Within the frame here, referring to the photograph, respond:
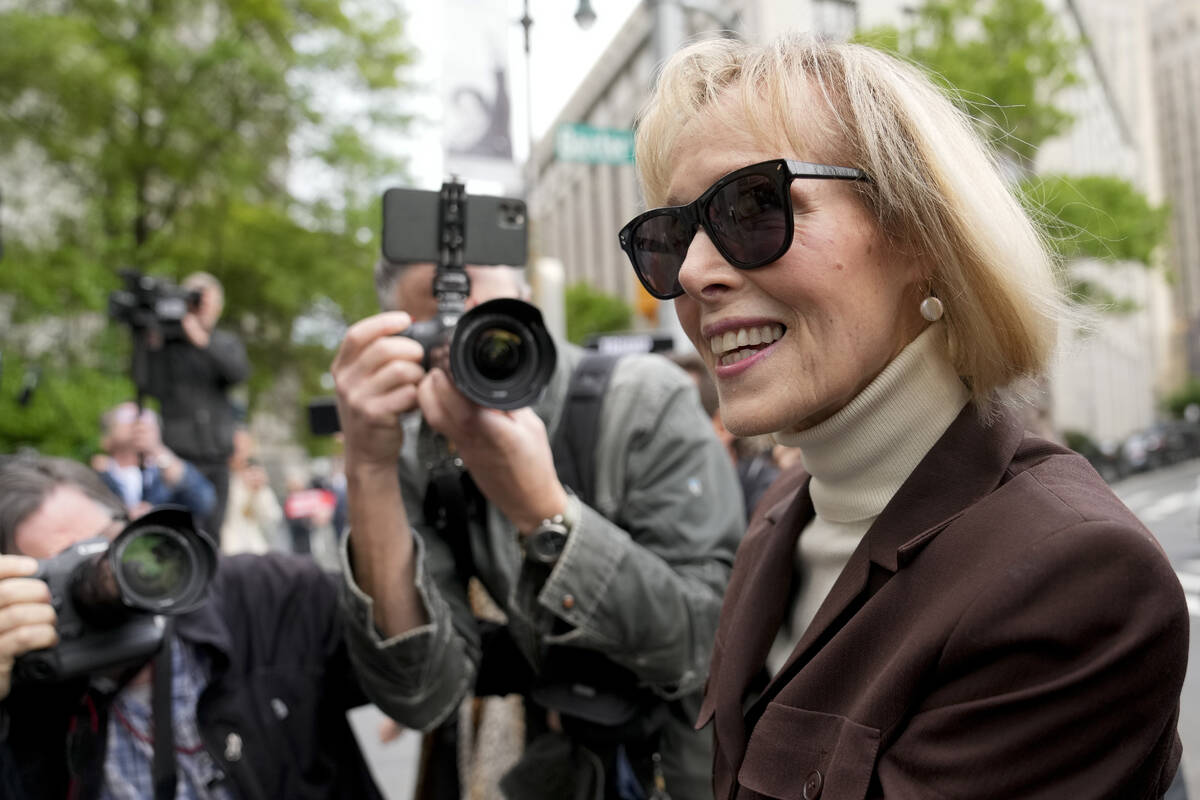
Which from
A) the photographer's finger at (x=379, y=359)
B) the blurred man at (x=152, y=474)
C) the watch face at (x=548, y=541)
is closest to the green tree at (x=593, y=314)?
the blurred man at (x=152, y=474)

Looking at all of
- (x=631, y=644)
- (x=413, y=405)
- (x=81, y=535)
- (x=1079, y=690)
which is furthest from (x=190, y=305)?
(x=1079, y=690)

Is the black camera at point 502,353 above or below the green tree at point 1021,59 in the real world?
below

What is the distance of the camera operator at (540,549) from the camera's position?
2.02m

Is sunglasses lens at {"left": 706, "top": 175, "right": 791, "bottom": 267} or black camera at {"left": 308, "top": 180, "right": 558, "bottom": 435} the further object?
black camera at {"left": 308, "top": 180, "right": 558, "bottom": 435}

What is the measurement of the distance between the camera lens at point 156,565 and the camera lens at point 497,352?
0.79m

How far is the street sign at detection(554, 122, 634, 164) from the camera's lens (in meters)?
8.02

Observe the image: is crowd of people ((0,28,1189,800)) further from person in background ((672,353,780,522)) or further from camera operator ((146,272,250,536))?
camera operator ((146,272,250,536))

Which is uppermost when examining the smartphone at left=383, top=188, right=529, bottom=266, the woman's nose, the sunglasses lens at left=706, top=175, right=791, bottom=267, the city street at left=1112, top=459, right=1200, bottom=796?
the smartphone at left=383, top=188, right=529, bottom=266

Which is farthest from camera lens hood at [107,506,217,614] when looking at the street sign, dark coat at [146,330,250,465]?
the street sign

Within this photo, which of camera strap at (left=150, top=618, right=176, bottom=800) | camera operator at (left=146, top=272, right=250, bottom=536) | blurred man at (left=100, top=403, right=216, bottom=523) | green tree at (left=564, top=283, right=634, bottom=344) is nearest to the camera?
camera strap at (left=150, top=618, right=176, bottom=800)

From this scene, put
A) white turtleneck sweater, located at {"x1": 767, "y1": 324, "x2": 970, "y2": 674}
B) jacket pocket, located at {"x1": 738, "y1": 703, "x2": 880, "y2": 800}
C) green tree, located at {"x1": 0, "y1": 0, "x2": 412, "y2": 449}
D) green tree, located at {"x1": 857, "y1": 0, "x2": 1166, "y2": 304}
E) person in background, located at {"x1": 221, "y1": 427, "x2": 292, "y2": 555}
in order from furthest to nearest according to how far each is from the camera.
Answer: green tree, located at {"x1": 857, "y1": 0, "x2": 1166, "y2": 304} → green tree, located at {"x1": 0, "y1": 0, "x2": 412, "y2": 449} → person in background, located at {"x1": 221, "y1": 427, "x2": 292, "y2": 555} → white turtleneck sweater, located at {"x1": 767, "y1": 324, "x2": 970, "y2": 674} → jacket pocket, located at {"x1": 738, "y1": 703, "x2": 880, "y2": 800}

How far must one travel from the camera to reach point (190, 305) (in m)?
5.62

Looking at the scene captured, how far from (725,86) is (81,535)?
1.88 metres

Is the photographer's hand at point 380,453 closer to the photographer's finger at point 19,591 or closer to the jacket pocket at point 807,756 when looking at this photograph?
the photographer's finger at point 19,591
